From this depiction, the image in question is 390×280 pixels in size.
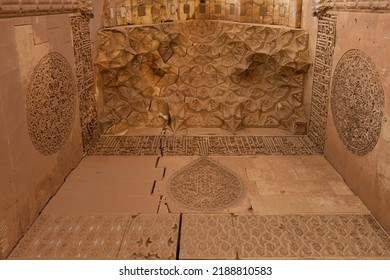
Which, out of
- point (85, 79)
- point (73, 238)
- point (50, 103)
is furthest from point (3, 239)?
point (85, 79)

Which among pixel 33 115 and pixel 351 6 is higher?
pixel 351 6

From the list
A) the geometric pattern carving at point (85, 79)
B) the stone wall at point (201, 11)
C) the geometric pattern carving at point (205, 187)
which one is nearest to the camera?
the geometric pattern carving at point (205, 187)

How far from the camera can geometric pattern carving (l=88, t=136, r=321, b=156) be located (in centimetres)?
561

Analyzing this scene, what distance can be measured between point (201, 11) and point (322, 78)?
320cm

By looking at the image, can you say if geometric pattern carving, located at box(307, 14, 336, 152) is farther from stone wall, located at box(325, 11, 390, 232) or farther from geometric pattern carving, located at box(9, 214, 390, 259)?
geometric pattern carving, located at box(9, 214, 390, 259)

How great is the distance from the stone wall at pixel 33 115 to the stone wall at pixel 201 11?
2159mm

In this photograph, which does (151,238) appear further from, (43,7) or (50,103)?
(43,7)

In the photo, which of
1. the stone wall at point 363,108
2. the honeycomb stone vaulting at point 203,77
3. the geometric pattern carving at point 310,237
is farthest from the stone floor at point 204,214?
the honeycomb stone vaulting at point 203,77

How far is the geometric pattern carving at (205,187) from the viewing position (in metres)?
4.24

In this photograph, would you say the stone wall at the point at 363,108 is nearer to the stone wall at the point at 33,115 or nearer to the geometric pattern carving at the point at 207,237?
the geometric pattern carving at the point at 207,237

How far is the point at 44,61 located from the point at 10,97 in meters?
0.88

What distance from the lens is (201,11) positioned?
25.0 feet

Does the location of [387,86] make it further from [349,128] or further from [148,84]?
[148,84]

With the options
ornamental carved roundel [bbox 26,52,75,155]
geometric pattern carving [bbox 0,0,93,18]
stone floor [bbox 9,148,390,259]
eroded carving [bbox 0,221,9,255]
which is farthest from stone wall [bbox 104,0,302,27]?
eroded carving [bbox 0,221,9,255]
